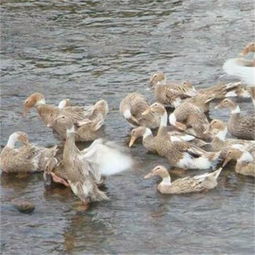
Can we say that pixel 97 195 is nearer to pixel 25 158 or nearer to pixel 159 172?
pixel 159 172

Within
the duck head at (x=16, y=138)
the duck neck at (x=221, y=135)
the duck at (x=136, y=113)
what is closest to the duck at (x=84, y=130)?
the duck at (x=136, y=113)

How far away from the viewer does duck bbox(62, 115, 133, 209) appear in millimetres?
9375

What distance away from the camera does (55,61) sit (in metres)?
15.5

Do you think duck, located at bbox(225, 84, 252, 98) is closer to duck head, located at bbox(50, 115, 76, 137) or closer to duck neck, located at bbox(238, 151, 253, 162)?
duck neck, located at bbox(238, 151, 253, 162)

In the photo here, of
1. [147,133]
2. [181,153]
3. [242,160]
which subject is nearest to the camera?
[242,160]

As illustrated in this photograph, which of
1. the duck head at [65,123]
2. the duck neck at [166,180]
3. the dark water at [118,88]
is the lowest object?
the dark water at [118,88]

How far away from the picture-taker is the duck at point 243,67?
528 inches

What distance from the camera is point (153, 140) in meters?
10.9

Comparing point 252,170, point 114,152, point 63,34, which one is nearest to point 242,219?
point 252,170

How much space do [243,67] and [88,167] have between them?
5584 mm

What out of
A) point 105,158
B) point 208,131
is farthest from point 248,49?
point 105,158

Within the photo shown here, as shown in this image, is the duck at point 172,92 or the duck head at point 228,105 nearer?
the duck head at point 228,105

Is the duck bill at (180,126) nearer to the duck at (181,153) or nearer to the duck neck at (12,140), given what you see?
the duck at (181,153)

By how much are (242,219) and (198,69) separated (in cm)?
623
